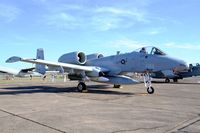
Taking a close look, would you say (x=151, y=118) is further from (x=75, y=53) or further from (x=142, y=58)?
(x=75, y=53)

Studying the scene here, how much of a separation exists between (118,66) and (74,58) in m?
3.47

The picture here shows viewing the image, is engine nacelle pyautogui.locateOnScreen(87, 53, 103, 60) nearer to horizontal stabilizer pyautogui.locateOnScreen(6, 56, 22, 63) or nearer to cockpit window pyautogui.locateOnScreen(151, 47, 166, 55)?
cockpit window pyautogui.locateOnScreen(151, 47, 166, 55)

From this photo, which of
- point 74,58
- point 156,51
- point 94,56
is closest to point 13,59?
point 74,58

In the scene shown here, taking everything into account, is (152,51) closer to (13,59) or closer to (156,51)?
(156,51)

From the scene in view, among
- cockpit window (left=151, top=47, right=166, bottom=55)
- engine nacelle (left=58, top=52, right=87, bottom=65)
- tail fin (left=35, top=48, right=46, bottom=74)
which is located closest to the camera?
cockpit window (left=151, top=47, right=166, bottom=55)

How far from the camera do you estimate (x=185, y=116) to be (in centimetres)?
837

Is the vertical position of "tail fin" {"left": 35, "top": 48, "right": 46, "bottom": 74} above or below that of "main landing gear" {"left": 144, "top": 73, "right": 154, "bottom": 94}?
above

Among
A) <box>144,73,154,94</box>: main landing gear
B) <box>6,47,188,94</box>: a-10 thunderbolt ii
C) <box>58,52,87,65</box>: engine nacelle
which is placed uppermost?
<box>58,52,87,65</box>: engine nacelle

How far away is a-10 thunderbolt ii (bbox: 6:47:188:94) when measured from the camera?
648 inches

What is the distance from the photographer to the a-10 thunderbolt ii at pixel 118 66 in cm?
1645

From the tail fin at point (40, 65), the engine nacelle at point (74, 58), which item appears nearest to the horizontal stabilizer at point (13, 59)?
the engine nacelle at point (74, 58)

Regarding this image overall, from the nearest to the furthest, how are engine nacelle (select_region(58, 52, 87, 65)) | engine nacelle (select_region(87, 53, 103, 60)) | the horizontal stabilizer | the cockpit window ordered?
1. the horizontal stabilizer
2. the cockpit window
3. engine nacelle (select_region(58, 52, 87, 65))
4. engine nacelle (select_region(87, 53, 103, 60))

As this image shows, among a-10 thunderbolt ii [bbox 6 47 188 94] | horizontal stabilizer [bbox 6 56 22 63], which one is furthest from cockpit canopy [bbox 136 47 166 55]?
horizontal stabilizer [bbox 6 56 22 63]

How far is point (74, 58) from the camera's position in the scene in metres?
20.1
